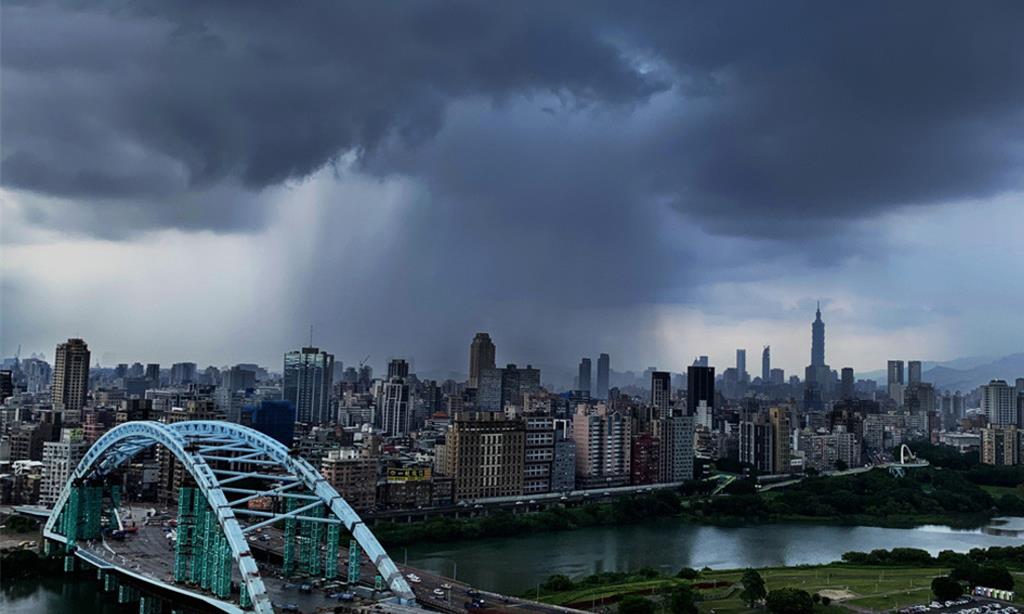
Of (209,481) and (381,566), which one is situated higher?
(209,481)

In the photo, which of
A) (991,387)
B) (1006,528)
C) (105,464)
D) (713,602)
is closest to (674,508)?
(1006,528)

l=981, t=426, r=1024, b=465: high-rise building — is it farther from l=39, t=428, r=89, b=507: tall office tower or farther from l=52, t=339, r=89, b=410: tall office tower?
l=52, t=339, r=89, b=410: tall office tower

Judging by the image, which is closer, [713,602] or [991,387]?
[713,602]

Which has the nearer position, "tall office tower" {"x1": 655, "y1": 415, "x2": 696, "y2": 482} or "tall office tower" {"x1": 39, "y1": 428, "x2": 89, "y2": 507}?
"tall office tower" {"x1": 39, "y1": 428, "x2": 89, "y2": 507}

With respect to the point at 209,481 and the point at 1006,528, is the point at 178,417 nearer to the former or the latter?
the point at 209,481

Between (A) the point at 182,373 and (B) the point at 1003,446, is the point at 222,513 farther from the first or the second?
(A) the point at 182,373

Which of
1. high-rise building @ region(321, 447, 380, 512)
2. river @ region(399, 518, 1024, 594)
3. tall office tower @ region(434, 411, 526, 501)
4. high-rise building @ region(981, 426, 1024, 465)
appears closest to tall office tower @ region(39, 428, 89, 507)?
high-rise building @ region(321, 447, 380, 512)

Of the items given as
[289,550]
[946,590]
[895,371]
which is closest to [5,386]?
[289,550]
